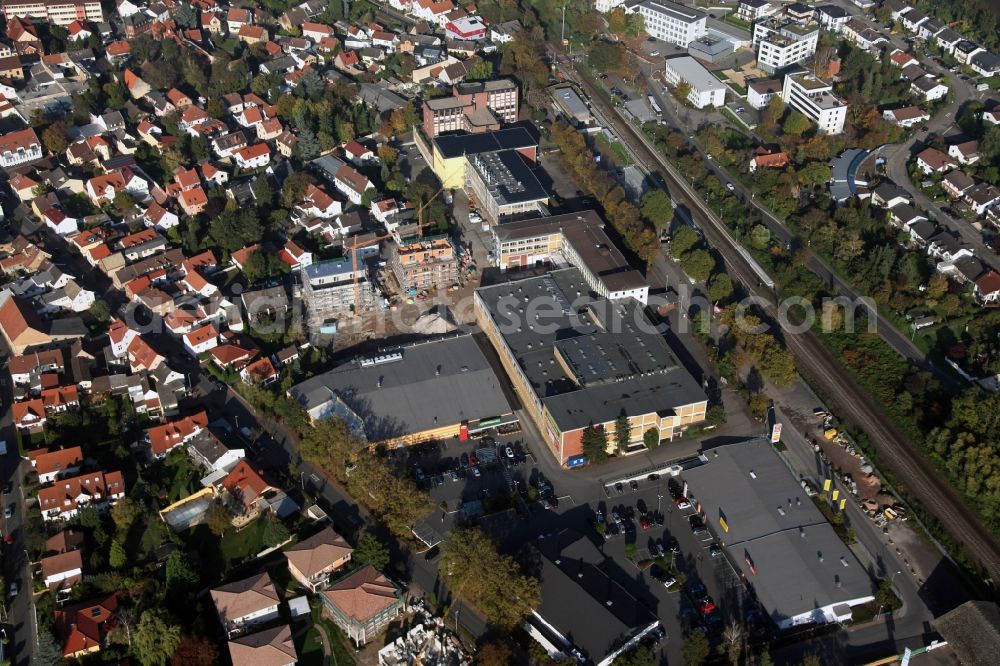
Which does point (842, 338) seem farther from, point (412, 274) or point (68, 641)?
point (68, 641)

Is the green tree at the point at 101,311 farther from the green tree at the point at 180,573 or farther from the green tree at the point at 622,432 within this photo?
the green tree at the point at 622,432

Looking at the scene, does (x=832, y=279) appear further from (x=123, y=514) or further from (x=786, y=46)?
(x=123, y=514)

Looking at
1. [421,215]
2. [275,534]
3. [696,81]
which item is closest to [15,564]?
[275,534]

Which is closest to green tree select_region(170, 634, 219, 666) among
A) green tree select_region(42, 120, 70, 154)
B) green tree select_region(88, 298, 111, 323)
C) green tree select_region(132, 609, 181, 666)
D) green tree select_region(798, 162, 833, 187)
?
green tree select_region(132, 609, 181, 666)

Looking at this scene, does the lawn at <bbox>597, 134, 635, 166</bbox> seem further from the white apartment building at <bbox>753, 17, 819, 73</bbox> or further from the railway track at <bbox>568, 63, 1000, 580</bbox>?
the white apartment building at <bbox>753, 17, 819, 73</bbox>

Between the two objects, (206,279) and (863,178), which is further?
(863,178)

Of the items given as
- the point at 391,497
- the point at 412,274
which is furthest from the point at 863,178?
the point at 391,497

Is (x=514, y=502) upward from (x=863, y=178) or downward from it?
downward
